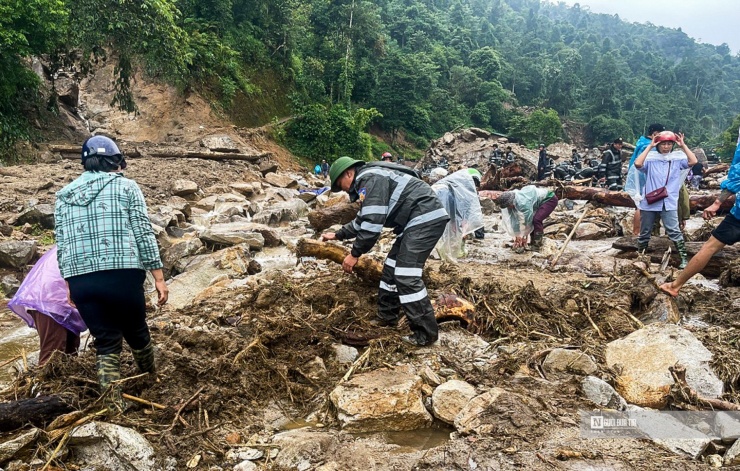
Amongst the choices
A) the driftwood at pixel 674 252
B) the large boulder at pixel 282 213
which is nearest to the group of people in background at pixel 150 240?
the driftwood at pixel 674 252

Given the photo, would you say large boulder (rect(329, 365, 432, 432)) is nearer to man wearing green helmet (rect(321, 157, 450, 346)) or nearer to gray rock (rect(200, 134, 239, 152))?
man wearing green helmet (rect(321, 157, 450, 346))

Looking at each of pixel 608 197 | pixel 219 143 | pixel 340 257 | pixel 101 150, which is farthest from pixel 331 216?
pixel 219 143

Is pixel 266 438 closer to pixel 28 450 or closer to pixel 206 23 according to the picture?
pixel 28 450

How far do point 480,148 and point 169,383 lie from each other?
27.1m

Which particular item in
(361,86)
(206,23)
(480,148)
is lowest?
(480,148)

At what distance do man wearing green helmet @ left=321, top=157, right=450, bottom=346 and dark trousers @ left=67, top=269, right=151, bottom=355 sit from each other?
149 cm

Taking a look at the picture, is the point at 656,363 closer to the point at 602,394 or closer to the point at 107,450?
the point at 602,394

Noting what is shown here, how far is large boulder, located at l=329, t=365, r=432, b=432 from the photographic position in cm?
243

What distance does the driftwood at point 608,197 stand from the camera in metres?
9.47

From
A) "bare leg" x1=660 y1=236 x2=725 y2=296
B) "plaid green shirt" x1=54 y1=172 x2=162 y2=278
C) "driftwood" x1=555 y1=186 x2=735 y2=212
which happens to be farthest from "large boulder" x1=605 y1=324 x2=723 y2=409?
"driftwood" x1=555 y1=186 x2=735 y2=212

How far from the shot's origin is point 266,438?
7.84ft

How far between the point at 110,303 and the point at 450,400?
1.85 metres

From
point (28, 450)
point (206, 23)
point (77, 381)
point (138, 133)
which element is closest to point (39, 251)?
point (77, 381)

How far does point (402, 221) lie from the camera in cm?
346
